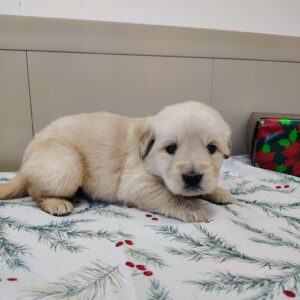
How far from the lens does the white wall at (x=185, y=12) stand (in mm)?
2332

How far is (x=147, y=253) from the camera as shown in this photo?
113 centimetres

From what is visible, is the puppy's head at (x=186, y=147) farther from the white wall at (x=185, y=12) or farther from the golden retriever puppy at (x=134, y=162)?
the white wall at (x=185, y=12)

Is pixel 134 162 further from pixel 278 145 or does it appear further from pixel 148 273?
pixel 278 145

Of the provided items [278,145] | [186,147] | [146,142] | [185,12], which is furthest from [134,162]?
[185,12]

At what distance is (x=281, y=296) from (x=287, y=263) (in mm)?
204

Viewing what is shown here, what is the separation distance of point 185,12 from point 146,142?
1.59 m

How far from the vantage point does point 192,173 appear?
4.38 feet

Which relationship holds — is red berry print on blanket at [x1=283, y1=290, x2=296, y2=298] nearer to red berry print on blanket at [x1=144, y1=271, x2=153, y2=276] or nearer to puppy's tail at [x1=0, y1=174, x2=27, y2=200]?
red berry print on blanket at [x1=144, y1=271, x2=153, y2=276]

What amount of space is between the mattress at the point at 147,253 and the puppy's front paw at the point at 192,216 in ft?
0.12

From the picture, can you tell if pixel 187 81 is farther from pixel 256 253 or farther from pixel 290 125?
pixel 256 253

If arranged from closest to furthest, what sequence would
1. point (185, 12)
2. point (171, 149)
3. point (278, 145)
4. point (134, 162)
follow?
point (171, 149) < point (134, 162) < point (278, 145) < point (185, 12)

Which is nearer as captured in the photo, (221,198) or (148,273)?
(148,273)

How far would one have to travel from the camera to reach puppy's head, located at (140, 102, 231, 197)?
4.44 feet

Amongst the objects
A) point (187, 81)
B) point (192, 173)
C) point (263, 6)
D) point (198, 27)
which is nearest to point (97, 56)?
point (187, 81)
